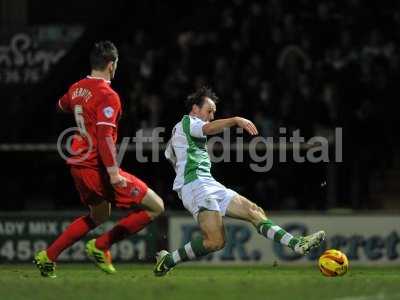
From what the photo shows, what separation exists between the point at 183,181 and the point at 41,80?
713 centimetres

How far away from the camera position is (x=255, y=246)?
14.9 m

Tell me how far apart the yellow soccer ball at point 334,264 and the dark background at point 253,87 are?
13.8 feet

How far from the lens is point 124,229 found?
10.4 m

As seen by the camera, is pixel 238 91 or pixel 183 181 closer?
pixel 183 181

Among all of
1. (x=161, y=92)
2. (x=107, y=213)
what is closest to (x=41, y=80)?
(x=161, y=92)

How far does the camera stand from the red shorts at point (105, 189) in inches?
400

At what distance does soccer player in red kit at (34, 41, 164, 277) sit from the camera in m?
10.1

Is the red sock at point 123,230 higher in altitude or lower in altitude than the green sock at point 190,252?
higher

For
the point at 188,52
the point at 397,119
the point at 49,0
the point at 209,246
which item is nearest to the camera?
the point at 209,246

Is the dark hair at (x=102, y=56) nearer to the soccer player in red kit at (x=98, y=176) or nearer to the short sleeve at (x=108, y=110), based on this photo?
the soccer player in red kit at (x=98, y=176)

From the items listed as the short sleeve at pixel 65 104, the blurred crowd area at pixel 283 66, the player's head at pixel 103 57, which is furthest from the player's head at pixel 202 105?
the blurred crowd area at pixel 283 66

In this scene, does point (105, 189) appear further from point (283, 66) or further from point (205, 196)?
point (283, 66)

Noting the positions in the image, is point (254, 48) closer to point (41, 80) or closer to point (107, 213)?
point (41, 80)

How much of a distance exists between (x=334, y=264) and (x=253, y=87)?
6.11 m
